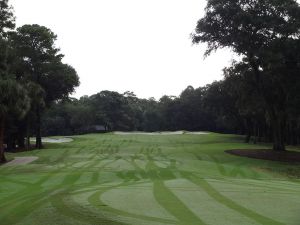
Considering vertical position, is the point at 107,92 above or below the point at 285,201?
above

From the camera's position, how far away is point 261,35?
149 feet

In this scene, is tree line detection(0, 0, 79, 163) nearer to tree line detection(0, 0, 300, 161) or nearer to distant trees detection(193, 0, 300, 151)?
tree line detection(0, 0, 300, 161)

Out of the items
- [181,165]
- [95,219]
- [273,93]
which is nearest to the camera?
[95,219]

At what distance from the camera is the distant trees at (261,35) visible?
43250 millimetres

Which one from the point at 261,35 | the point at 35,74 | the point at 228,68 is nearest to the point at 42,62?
the point at 35,74

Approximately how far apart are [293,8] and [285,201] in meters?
33.9

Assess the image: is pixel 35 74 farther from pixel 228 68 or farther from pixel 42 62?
pixel 228 68

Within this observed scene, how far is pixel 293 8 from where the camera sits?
4366cm

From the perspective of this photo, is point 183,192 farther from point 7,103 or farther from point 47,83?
point 47,83

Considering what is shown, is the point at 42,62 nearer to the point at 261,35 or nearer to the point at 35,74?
the point at 35,74

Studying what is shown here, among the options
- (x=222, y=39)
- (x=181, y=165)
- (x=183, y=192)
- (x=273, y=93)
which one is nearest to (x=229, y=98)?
(x=273, y=93)

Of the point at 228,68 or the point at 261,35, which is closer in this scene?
the point at 261,35

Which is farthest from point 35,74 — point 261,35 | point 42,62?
point 261,35

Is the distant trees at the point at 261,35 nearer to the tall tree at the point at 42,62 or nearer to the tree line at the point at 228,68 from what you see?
the tree line at the point at 228,68
